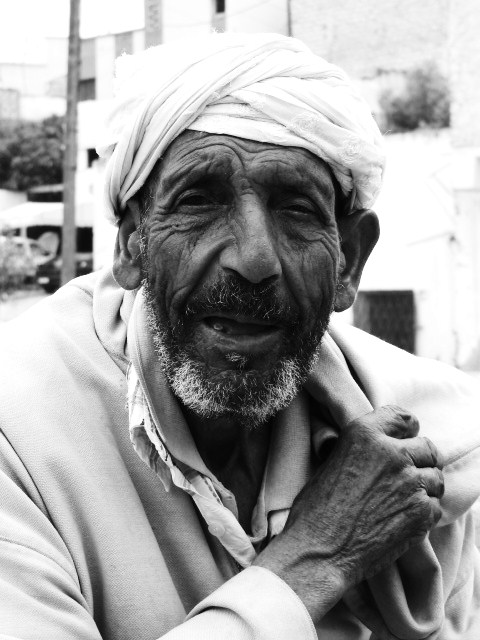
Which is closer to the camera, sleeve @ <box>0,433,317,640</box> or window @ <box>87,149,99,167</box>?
sleeve @ <box>0,433,317,640</box>

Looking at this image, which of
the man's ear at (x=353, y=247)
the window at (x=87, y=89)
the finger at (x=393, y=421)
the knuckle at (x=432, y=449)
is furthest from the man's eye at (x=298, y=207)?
the window at (x=87, y=89)

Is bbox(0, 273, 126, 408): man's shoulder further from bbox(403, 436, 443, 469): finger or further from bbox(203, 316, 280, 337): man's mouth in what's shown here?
bbox(403, 436, 443, 469): finger

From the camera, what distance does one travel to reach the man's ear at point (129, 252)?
2.31 meters

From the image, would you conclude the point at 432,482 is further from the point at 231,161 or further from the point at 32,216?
the point at 32,216

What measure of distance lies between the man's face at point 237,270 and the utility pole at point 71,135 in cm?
1327

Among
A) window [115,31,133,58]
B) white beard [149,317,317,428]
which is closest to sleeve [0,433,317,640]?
white beard [149,317,317,428]

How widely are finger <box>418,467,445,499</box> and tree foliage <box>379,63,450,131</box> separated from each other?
1540cm

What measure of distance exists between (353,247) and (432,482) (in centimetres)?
67

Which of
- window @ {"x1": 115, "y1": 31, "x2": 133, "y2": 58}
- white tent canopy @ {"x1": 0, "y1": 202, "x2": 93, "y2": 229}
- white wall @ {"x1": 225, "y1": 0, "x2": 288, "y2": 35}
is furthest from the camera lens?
white tent canopy @ {"x1": 0, "y1": 202, "x2": 93, "y2": 229}

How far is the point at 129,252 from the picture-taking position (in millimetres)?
2338

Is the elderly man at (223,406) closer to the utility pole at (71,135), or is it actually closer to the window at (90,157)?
the utility pole at (71,135)

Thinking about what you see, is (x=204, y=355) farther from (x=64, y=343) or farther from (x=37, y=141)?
(x=37, y=141)

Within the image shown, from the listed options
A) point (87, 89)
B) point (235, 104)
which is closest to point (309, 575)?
point (235, 104)

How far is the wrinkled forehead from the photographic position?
2.09m
